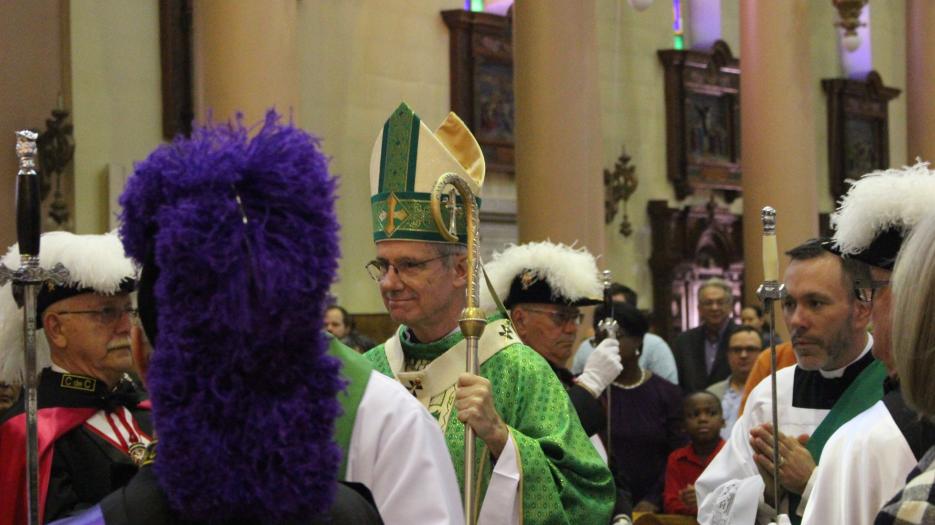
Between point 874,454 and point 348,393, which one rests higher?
point 348,393

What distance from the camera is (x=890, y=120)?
2072cm

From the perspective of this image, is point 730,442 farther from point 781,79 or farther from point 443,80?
point 443,80

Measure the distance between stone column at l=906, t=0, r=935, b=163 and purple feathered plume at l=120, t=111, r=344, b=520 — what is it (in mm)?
14095

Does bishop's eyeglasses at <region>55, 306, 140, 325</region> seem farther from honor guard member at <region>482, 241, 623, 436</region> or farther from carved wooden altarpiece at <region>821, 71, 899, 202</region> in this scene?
carved wooden altarpiece at <region>821, 71, 899, 202</region>

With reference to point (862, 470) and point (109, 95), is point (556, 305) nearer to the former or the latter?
point (862, 470)

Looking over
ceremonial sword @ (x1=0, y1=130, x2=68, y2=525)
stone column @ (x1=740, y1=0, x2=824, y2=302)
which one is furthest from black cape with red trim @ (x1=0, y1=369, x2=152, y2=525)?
stone column @ (x1=740, y1=0, x2=824, y2=302)

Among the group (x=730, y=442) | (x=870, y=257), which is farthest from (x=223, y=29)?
(x=870, y=257)

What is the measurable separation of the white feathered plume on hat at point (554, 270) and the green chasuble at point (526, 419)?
1.13 m

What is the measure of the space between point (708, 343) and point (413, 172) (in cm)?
668

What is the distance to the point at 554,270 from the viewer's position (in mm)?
5398

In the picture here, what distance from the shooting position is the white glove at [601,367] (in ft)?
18.2

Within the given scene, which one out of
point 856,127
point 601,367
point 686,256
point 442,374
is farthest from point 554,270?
point 856,127

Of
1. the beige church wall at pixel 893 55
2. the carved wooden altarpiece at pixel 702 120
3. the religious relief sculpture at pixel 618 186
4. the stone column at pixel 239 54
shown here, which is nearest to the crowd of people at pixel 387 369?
the stone column at pixel 239 54

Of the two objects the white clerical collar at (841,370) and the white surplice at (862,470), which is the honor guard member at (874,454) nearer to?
the white surplice at (862,470)
